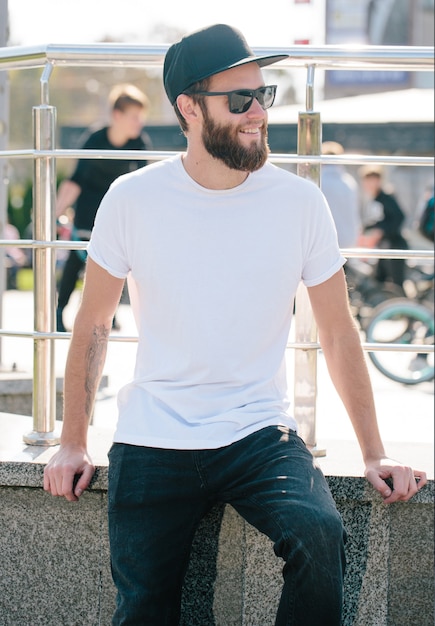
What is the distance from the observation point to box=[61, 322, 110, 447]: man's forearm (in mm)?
2961

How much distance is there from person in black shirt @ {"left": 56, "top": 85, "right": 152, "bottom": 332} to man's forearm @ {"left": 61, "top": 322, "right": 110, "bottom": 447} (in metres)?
4.34

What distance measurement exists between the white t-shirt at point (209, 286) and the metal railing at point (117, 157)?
42cm

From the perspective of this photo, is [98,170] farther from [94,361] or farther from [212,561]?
[212,561]

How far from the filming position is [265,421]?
2834mm

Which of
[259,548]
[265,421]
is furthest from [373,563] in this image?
[265,421]

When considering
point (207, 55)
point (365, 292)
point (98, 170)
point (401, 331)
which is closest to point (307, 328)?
point (207, 55)

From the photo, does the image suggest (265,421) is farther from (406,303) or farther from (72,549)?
(406,303)

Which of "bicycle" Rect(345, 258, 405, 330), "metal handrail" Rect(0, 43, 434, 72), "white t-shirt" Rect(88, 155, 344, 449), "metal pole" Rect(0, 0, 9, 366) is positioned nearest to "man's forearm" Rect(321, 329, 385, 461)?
"white t-shirt" Rect(88, 155, 344, 449)

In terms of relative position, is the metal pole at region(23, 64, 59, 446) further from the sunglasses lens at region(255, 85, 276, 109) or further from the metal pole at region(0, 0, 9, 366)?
the metal pole at region(0, 0, 9, 366)

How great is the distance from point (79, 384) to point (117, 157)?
83cm

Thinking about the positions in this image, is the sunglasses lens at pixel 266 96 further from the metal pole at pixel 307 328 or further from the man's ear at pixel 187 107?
the metal pole at pixel 307 328

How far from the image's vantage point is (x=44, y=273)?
11.4ft

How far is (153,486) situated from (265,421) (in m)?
0.36

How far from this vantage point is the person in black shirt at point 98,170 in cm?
736
